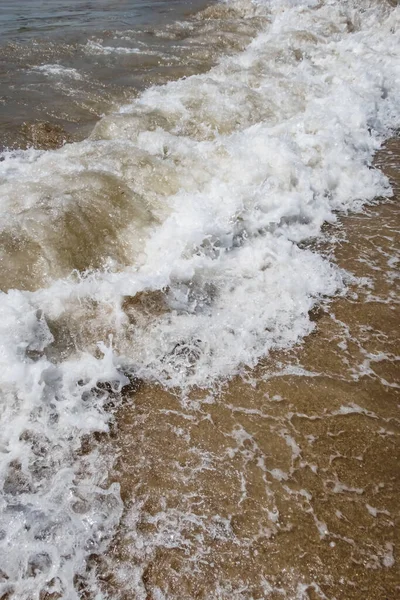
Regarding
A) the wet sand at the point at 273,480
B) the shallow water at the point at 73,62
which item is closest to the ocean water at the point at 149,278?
the wet sand at the point at 273,480

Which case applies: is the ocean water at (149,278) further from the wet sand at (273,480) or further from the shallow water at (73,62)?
the shallow water at (73,62)

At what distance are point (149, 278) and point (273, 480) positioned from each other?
6.25 ft

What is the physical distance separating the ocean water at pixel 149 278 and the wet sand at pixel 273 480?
0.02 m

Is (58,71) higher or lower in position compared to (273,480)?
higher

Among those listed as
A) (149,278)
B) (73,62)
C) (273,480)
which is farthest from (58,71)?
(273,480)

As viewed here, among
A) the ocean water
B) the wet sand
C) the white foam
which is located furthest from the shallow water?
the wet sand

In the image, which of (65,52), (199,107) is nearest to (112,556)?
(199,107)

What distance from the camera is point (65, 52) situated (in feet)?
30.1

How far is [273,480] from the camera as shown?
2514 mm

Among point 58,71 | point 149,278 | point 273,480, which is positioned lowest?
point 273,480

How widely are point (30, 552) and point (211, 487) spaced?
3.20ft

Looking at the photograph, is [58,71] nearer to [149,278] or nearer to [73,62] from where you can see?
[73,62]

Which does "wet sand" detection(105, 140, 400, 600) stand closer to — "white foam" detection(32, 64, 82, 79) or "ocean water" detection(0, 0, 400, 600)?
"ocean water" detection(0, 0, 400, 600)

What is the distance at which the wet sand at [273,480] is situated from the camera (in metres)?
2.14
